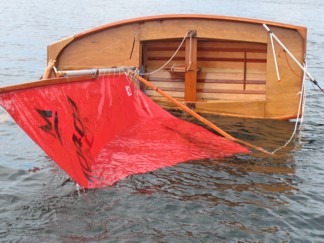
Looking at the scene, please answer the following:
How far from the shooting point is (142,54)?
1174 centimetres

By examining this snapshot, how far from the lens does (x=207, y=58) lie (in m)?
11.5

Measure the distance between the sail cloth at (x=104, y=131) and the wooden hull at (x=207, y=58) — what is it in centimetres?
170

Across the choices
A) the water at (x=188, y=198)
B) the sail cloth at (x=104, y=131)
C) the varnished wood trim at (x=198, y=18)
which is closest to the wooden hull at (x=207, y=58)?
the varnished wood trim at (x=198, y=18)

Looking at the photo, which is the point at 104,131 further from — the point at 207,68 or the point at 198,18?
the point at 207,68

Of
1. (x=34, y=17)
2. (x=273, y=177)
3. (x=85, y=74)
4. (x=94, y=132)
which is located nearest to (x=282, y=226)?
(x=273, y=177)

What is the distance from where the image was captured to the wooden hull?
10539 millimetres

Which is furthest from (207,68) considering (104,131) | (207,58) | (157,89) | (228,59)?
(104,131)

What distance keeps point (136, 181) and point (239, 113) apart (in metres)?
3.81

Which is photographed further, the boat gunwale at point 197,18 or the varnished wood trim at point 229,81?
the varnished wood trim at point 229,81

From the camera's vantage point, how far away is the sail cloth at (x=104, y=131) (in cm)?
628

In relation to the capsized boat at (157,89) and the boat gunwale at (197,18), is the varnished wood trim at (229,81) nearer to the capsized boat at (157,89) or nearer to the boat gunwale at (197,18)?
the capsized boat at (157,89)

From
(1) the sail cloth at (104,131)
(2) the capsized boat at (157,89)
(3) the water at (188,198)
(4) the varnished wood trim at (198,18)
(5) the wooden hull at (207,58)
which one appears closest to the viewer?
(1) the sail cloth at (104,131)

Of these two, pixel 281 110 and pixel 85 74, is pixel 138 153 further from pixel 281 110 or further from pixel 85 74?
pixel 281 110

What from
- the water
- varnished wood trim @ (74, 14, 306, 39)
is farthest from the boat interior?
the water
